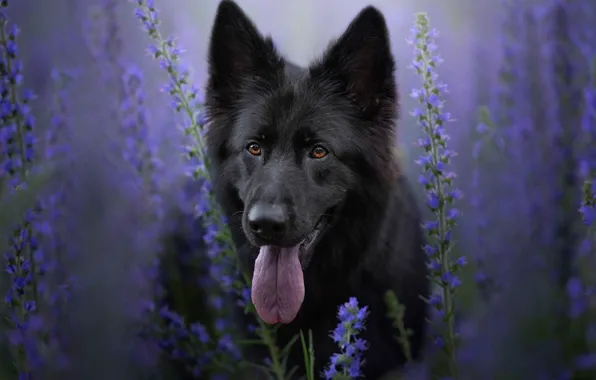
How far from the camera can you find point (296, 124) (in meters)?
2.14

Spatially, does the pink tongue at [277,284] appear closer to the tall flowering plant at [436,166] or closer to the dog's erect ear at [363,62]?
the tall flowering plant at [436,166]

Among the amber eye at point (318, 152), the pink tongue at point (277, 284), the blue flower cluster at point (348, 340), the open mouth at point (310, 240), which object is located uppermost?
the amber eye at point (318, 152)

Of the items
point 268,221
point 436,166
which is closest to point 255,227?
point 268,221

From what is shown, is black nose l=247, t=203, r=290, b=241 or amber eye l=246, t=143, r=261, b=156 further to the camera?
amber eye l=246, t=143, r=261, b=156

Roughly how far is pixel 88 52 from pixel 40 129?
0.32 m

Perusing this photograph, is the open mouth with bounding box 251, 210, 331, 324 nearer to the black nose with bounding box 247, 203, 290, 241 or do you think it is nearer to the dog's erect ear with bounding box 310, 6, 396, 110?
the black nose with bounding box 247, 203, 290, 241

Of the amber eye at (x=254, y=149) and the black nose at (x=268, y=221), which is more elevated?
the amber eye at (x=254, y=149)

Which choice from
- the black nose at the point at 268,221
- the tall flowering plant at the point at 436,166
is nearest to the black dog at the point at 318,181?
the black nose at the point at 268,221

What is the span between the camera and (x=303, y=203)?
202 cm

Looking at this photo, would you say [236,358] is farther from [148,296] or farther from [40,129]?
[40,129]

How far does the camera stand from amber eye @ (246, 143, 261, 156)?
2170 mm

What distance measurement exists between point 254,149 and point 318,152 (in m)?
0.22

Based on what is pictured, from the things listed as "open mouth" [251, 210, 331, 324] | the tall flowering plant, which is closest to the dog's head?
"open mouth" [251, 210, 331, 324]

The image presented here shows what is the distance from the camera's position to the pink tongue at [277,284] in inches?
80.7
